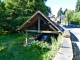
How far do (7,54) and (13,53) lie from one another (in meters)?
0.63

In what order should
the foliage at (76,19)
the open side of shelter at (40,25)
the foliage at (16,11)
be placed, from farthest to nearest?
1. the foliage at (76,19)
2. the foliage at (16,11)
3. the open side of shelter at (40,25)

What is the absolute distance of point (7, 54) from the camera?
40.1 feet

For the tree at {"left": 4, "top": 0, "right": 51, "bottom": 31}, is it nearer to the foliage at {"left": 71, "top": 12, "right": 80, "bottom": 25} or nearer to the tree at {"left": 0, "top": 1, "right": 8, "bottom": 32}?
the tree at {"left": 0, "top": 1, "right": 8, "bottom": 32}

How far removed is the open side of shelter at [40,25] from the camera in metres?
13.8

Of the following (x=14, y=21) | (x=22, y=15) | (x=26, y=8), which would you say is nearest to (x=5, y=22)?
(x=14, y=21)

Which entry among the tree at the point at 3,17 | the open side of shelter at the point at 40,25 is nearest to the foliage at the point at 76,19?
the tree at the point at 3,17

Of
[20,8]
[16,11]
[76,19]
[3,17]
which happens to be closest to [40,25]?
[3,17]

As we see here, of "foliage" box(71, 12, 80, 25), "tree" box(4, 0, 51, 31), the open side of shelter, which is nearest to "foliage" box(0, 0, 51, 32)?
"tree" box(4, 0, 51, 31)

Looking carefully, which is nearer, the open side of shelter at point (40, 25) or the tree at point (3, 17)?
the open side of shelter at point (40, 25)

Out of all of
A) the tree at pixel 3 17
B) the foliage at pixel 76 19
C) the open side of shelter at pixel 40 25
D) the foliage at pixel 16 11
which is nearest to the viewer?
the open side of shelter at pixel 40 25

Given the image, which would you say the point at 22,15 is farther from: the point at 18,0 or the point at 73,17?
the point at 73,17

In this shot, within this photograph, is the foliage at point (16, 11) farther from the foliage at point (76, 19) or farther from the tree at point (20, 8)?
the foliage at point (76, 19)

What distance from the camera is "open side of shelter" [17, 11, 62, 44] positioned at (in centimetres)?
1377

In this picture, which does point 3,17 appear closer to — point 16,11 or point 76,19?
point 16,11
